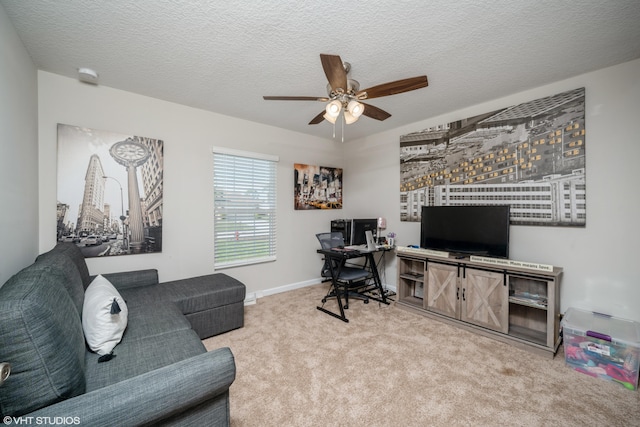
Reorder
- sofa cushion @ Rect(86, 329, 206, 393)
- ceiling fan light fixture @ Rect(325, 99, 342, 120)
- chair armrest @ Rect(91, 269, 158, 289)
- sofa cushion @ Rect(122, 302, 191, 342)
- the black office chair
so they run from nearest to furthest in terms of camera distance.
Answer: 1. sofa cushion @ Rect(86, 329, 206, 393)
2. sofa cushion @ Rect(122, 302, 191, 342)
3. ceiling fan light fixture @ Rect(325, 99, 342, 120)
4. chair armrest @ Rect(91, 269, 158, 289)
5. the black office chair

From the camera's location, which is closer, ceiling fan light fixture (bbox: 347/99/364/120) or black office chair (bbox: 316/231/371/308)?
ceiling fan light fixture (bbox: 347/99/364/120)

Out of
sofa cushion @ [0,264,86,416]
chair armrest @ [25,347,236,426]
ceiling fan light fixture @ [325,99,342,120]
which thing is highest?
ceiling fan light fixture @ [325,99,342,120]

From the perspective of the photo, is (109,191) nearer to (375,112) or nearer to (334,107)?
(334,107)

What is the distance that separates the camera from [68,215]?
7.89 ft

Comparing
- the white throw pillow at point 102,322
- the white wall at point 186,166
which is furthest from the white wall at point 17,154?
the white throw pillow at point 102,322

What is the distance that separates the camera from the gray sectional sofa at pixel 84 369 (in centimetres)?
88

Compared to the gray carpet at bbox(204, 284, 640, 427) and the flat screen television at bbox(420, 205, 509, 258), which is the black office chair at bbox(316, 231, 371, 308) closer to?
the gray carpet at bbox(204, 284, 640, 427)

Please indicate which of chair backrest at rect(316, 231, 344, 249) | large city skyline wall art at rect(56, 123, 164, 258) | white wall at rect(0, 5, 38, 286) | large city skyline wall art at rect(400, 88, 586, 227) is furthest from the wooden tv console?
white wall at rect(0, 5, 38, 286)

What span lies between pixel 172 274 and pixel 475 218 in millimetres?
3572

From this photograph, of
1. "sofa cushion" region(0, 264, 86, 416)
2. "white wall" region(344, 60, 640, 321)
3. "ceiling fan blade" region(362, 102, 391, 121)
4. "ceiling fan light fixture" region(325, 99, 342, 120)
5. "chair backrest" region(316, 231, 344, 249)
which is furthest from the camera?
"chair backrest" region(316, 231, 344, 249)

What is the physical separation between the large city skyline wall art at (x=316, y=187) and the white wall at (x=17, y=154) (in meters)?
2.79

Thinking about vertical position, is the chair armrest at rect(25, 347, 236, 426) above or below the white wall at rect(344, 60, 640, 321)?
below

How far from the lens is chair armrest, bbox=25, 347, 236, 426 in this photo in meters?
0.89

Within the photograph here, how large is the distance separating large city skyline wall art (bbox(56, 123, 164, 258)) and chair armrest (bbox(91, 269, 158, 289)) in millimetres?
265
